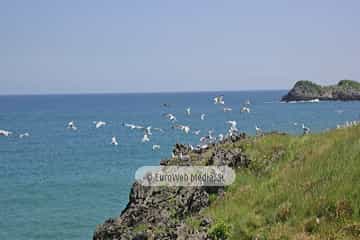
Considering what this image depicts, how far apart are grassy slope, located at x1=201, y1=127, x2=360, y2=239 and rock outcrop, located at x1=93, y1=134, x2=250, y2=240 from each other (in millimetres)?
605

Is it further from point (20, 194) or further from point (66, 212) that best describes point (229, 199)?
point (20, 194)

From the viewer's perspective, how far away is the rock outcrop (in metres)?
15.2

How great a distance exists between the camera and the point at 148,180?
67.1ft

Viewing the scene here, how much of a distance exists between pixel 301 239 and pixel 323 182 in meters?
2.88

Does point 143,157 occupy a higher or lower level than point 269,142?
lower

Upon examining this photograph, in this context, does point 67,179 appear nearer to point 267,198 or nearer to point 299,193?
point 267,198

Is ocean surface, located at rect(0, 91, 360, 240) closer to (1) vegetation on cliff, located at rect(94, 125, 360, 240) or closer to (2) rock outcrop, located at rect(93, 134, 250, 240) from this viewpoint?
(2) rock outcrop, located at rect(93, 134, 250, 240)

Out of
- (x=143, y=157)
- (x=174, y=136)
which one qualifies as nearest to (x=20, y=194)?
(x=143, y=157)

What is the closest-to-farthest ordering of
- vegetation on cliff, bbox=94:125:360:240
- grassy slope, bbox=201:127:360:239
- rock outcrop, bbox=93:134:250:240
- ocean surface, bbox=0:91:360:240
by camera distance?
grassy slope, bbox=201:127:360:239, vegetation on cliff, bbox=94:125:360:240, rock outcrop, bbox=93:134:250:240, ocean surface, bbox=0:91:360:240

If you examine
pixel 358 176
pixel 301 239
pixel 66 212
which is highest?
pixel 358 176

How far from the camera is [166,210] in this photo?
17.7 metres

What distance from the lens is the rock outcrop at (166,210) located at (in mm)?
15211

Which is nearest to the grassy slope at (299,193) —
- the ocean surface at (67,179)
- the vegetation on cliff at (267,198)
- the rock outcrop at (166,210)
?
the vegetation on cliff at (267,198)

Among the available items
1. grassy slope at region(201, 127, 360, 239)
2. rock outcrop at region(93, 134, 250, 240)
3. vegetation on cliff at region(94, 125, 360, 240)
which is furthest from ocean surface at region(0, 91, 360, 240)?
grassy slope at region(201, 127, 360, 239)
